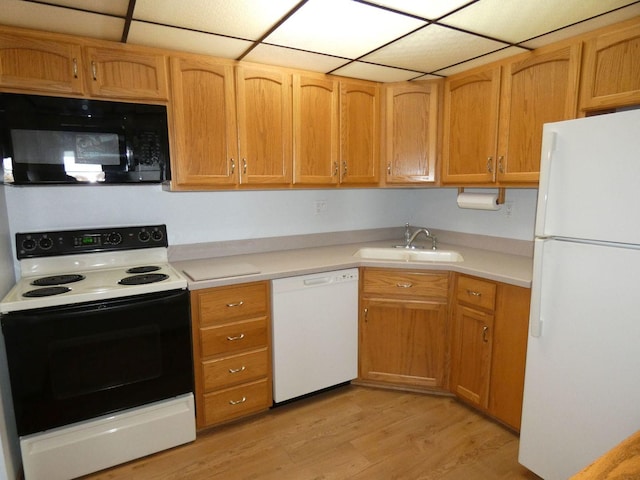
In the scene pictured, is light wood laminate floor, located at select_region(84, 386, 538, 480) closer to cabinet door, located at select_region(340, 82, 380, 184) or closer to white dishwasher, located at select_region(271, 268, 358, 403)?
white dishwasher, located at select_region(271, 268, 358, 403)

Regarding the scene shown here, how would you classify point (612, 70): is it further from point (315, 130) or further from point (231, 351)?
point (231, 351)

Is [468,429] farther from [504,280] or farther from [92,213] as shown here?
[92,213]

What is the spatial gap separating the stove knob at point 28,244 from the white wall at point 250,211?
0.30 feet

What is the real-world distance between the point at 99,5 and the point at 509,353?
8.32ft

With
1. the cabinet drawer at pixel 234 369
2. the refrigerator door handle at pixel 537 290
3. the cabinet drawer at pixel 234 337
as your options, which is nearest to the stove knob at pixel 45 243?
the cabinet drawer at pixel 234 337

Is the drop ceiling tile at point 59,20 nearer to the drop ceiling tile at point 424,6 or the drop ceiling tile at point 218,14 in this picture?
the drop ceiling tile at point 218,14

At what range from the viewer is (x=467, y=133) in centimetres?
254

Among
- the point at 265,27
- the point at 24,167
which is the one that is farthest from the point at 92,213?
the point at 265,27

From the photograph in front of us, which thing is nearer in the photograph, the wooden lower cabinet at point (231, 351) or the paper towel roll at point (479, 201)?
the wooden lower cabinet at point (231, 351)

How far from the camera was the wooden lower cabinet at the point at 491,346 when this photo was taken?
6.76 feet

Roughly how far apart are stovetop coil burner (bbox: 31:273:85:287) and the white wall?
31 centimetres

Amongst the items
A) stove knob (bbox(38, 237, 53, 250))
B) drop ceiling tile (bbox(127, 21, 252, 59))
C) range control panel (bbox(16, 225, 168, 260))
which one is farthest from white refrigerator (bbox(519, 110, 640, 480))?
stove knob (bbox(38, 237, 53, 250))

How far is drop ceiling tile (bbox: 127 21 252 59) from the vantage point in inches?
71.9

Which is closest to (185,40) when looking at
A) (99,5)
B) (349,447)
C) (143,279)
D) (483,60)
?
(99,5)
